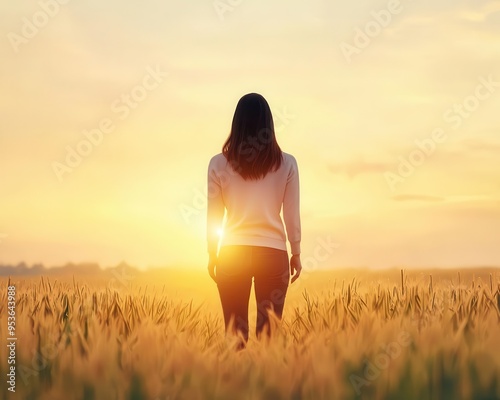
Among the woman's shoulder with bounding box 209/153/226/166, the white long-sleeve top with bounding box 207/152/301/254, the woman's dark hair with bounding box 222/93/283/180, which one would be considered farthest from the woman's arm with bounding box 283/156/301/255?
the woman's shoulder with bounding box 209/153/226/166

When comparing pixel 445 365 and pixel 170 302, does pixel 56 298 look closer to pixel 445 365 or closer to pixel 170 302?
pixel 170 302

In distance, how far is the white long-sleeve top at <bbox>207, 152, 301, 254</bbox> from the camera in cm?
588

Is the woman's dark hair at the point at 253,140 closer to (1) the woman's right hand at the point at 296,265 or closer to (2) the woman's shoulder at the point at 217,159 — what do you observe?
(2) the woman's shoulder at the point at 217,159

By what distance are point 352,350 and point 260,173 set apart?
205cm

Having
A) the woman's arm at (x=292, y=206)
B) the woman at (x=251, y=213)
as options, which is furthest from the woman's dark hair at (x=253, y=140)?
the woman's arm at (x=292, y=206)

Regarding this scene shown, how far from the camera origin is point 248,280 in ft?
19.4

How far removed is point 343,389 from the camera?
3822mm

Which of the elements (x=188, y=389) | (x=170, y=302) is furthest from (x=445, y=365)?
(x=170, y=302)

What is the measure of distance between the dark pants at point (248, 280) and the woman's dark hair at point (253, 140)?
0.63 meters

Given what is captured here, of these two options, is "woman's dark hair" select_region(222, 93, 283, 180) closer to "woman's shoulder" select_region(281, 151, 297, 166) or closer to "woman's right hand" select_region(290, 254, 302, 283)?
"woman's shoulder" select_region(281, 151, 297, 166)

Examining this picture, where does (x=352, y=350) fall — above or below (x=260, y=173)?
below

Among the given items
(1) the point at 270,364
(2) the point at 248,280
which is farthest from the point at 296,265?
(1) the point at 270,364

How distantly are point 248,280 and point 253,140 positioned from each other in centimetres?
115

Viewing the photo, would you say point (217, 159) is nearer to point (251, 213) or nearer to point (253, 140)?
point (253, 140)
